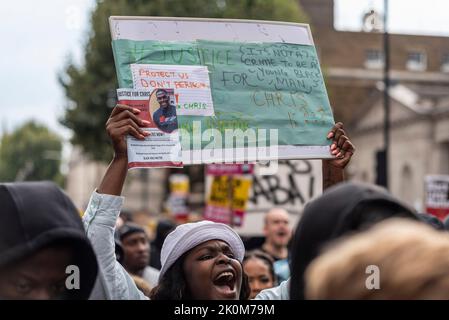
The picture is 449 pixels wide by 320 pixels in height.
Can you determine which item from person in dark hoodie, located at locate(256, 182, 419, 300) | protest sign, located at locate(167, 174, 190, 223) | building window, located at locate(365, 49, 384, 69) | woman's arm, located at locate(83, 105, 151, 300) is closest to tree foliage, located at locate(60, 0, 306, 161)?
protest sign, located at locate(167, 174, 190, 223)

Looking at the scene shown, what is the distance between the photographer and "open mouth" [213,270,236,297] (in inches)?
146

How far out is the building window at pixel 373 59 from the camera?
6250 centimetres

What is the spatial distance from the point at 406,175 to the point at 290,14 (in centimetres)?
1465

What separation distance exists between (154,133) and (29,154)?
9532 cm

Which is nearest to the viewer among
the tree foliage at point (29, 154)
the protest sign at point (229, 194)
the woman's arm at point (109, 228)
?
the woman's arm at point (109, 228)

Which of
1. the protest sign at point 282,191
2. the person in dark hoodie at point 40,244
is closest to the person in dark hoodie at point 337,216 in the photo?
the person in dark hoodie at point 40,244

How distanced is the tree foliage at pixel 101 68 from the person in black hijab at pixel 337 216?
99.5ft

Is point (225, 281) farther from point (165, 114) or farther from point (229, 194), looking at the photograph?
point (229, 194)

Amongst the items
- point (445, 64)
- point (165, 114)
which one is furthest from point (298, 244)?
point (445, 64)

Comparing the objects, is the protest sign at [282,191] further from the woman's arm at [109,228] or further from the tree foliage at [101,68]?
the tree foliage at [101,68]

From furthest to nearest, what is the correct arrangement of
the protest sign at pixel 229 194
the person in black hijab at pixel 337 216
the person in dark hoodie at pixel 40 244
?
the protest sign at pixel 229 194 < the person in dark hoodie at pixel 40 244 < the person in black hijab at pixel 337 216

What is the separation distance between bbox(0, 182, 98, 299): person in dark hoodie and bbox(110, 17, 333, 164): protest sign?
128 centimetres
